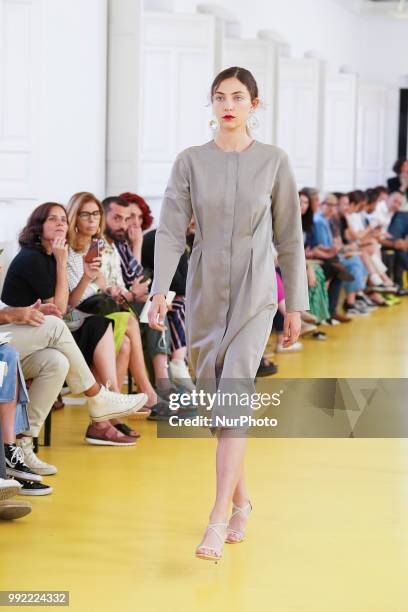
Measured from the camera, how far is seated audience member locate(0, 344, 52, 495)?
4.71 metres

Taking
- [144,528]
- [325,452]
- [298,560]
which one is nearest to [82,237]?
[325,452]

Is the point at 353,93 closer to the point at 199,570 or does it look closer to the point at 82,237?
the point at 82,237

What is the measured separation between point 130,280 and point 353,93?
9.47 metres

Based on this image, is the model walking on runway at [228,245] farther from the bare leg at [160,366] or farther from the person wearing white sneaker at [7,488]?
the bare leg at [160,366]

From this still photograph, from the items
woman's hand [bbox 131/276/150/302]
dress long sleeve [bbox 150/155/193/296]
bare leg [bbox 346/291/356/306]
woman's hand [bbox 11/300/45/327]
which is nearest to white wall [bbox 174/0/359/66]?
bare leg [bbox 346/291/356/306]

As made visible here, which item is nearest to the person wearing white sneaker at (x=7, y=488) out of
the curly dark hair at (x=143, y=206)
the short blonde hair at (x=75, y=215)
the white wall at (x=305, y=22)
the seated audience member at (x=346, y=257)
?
the short blonde hair at (x=75, y=215)

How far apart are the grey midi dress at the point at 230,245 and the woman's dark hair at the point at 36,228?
70.7 inches

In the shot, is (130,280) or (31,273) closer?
(31,273)

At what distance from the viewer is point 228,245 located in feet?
13.1

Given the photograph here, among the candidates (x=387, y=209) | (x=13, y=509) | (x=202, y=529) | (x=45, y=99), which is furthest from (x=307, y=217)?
(x=13, y=509)

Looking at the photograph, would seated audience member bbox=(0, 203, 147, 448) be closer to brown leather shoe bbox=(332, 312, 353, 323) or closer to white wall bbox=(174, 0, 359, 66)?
white wall bbox=(174, 0, 359, 66)

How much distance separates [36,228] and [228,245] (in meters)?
2.00

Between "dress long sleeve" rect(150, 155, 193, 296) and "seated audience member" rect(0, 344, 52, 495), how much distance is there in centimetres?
90

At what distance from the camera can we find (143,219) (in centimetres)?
722
